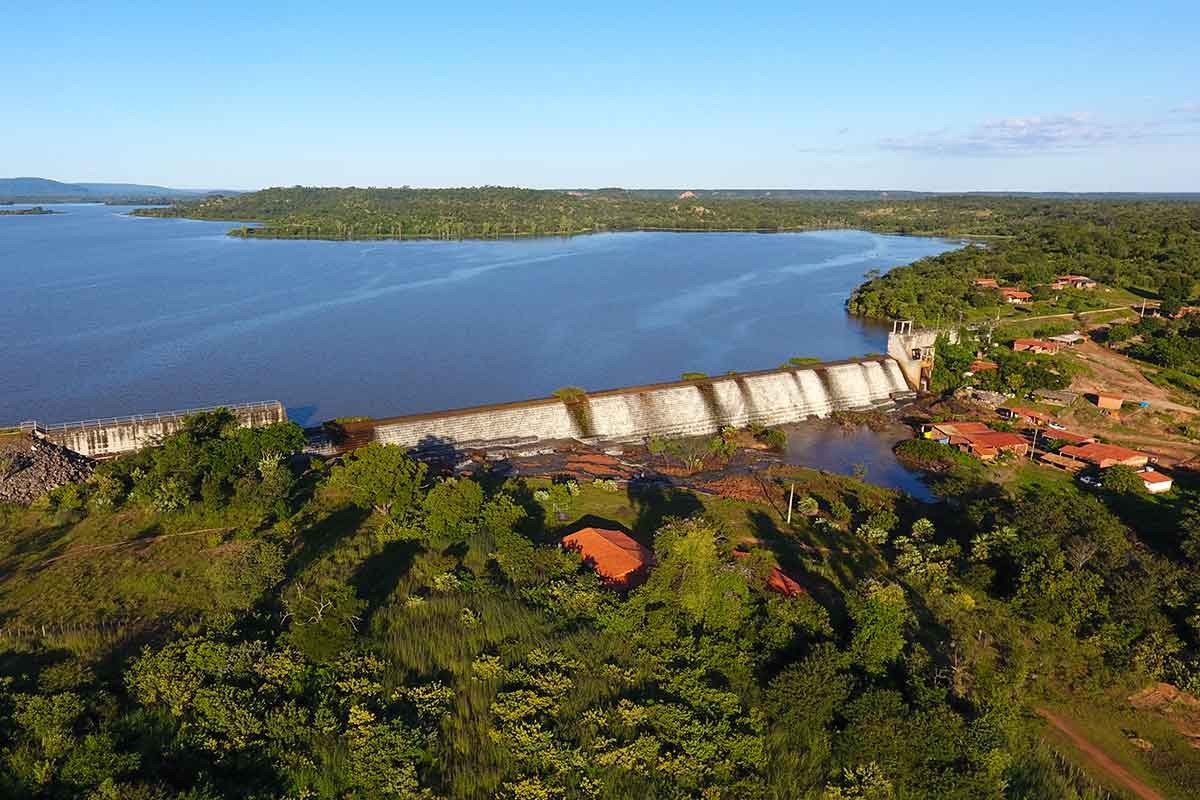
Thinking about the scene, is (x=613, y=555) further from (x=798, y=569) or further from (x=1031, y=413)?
(x=1031, y=413)

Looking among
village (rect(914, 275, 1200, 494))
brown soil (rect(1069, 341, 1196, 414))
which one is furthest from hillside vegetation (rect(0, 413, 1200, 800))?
brown soil (rect(1069, 341, 1196, 414))

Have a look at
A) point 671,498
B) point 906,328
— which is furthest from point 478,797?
point 906,328

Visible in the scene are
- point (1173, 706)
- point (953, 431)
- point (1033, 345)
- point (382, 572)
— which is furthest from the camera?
point (1033, 345)

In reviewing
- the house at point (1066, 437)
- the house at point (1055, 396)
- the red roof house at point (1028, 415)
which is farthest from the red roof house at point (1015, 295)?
the house at point (1066, 437)

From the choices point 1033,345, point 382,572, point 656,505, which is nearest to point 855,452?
point 656,505

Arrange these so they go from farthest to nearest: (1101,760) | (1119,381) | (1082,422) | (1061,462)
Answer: (1119,381)
(1082,422)
(1061,462)
(1101,760)

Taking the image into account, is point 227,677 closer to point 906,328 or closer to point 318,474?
point 318,474

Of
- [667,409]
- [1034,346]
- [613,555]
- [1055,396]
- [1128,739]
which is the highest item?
[1034,346]

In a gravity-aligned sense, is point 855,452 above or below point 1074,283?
below
